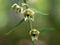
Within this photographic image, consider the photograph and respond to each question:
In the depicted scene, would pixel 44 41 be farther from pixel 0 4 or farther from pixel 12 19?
pixel 0 4

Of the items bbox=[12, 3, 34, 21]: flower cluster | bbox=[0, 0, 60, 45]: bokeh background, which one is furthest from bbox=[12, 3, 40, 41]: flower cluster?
bbox=[0, 0, 60, 45]: bokeh background

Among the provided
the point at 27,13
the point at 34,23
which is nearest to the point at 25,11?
the point at 27,13

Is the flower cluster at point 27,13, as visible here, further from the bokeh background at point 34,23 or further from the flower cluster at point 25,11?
the bokeh background at point 34,23

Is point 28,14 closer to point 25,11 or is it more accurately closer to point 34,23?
point 25,11

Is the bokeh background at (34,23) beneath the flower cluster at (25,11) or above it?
beneath

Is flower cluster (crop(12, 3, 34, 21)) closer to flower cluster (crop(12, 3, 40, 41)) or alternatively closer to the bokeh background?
flower cluster (crop(12, 3, 40, 41))

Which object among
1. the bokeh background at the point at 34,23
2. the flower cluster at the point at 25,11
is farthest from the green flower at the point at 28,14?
the bokeh background at the point at 34,23

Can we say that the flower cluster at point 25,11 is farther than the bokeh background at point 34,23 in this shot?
No

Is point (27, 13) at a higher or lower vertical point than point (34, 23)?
higher

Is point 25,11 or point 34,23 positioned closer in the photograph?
point 25,11
